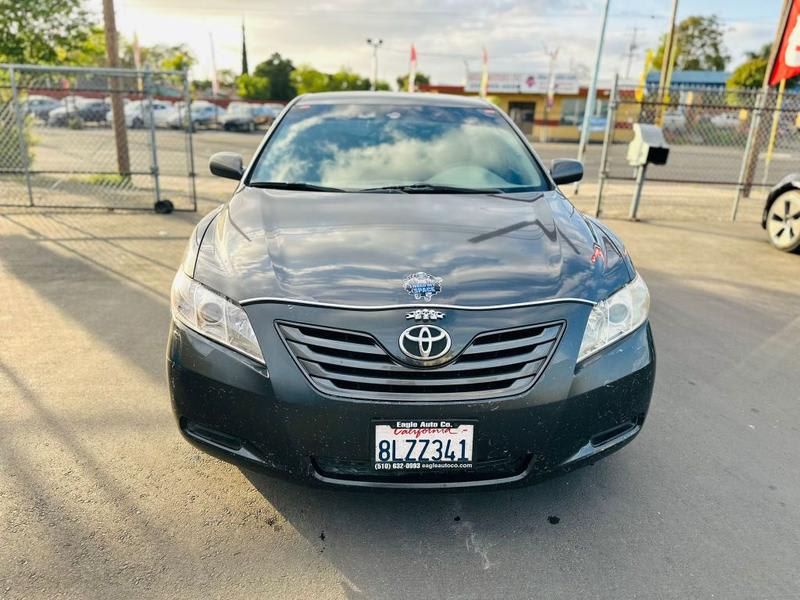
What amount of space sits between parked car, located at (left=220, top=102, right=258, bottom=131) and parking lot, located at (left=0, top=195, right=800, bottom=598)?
103 ft

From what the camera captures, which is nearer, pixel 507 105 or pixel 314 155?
pixel 314 155

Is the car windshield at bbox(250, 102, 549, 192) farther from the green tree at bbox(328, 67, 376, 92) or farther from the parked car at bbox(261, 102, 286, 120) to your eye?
the green tree at bbox(328, 67, 376, 92)

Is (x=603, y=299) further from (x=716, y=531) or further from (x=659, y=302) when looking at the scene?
(x=659, y=302)

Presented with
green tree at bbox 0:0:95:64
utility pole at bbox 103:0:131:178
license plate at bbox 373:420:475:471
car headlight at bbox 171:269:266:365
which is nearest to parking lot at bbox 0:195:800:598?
license plate at bbox 373:420:475:471

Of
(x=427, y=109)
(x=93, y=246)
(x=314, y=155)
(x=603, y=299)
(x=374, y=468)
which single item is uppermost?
(x=427, y=109)

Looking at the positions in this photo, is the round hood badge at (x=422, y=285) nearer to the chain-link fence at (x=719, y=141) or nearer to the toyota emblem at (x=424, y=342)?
the toyota emblem at (x=424, y=342)

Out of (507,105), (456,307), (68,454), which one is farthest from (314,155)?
(507,105)

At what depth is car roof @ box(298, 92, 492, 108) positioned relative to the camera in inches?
166

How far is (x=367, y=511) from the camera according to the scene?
263 cm

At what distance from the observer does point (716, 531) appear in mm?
2594

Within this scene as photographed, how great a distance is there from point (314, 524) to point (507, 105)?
1839 inches

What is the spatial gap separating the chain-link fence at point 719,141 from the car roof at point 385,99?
5.31m

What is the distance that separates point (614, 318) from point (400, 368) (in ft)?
2.97

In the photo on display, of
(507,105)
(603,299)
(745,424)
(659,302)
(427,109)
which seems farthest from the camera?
(507,105)
